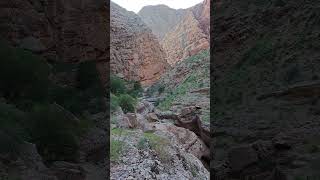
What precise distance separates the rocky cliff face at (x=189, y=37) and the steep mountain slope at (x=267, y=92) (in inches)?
1316

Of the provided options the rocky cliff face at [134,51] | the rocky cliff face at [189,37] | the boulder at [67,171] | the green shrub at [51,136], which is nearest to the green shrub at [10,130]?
the green shrub at [51,136]

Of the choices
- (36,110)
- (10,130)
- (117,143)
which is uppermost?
(36,110)

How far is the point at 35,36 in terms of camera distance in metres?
12.8

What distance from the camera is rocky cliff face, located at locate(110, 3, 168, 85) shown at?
127ft

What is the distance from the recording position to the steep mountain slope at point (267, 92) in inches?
271

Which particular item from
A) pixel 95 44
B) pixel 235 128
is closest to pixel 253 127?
pixel 235 128

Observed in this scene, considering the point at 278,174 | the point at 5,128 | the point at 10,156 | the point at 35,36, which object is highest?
the point at 35,36

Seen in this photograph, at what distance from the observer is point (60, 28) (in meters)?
15.2

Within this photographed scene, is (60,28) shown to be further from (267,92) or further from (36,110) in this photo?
(267,92)

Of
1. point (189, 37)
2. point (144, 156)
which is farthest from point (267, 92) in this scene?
point (189, 37)

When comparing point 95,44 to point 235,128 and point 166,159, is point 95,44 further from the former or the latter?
point 235,128

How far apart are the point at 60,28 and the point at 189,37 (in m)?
36.7

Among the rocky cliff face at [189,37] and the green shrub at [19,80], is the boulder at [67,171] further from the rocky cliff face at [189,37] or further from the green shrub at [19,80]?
the rocky cliff face at [189,37]

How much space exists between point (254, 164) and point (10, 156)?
13.1 ft
